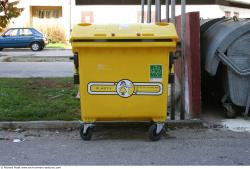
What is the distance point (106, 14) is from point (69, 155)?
98.0ft

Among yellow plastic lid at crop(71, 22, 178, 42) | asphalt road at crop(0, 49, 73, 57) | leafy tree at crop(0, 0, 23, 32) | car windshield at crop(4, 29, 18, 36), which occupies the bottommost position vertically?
asphalt road at crop(0, 49, 73, 57)

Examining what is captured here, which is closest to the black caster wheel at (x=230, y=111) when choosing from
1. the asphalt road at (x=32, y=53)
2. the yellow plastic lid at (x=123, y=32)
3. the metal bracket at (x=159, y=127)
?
the metal bracket at (x=159, y=127)

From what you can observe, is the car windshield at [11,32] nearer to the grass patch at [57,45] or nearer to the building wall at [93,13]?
the grass patch at [57,45]

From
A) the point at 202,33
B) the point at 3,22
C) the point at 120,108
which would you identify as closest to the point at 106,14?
the point at 3,22

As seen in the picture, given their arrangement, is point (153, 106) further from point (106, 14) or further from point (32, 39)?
point (106, 14)

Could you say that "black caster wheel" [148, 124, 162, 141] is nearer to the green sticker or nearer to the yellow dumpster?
the yellow dumpster

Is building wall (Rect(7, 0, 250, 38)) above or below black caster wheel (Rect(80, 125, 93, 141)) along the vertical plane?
above

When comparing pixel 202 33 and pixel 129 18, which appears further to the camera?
pixel 129 18

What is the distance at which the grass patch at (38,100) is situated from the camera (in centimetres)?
786

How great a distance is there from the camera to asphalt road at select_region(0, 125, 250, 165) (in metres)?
5.64

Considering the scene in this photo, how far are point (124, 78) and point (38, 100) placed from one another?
3043mm

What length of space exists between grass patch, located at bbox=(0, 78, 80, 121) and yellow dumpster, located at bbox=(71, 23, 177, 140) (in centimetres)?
131

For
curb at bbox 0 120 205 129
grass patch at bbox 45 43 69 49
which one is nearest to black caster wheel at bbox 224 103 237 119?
curb at bbox 0 120 205 129

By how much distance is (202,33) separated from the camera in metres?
8.85
